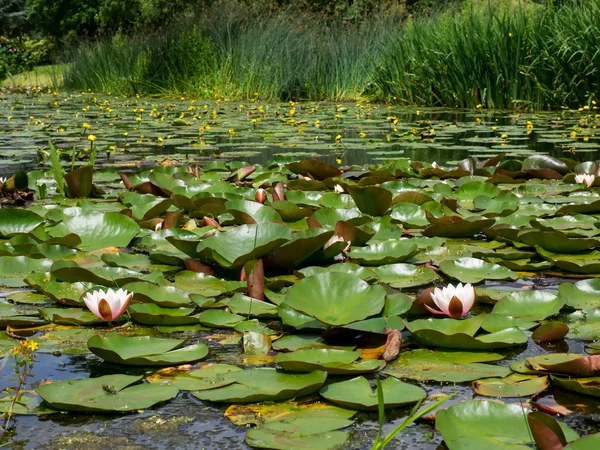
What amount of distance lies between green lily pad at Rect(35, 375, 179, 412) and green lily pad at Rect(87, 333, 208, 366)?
74 mm

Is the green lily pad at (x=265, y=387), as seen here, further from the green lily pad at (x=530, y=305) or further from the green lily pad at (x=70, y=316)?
the green lily pad at (x=530, y=305)

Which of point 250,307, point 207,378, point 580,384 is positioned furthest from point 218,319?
point 580,384

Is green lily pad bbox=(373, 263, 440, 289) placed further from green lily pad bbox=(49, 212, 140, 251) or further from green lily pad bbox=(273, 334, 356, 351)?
green lily pad bbox=(49, 212, 140, 251)

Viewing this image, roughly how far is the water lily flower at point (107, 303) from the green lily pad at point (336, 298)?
0.36 m

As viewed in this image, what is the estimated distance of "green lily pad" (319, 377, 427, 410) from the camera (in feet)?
3.80

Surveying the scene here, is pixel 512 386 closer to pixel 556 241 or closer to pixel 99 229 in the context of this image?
pixel 556 241

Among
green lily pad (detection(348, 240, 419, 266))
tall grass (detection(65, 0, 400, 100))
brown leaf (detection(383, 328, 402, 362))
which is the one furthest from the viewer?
tall grass (detection(65, 0, 400, 100))

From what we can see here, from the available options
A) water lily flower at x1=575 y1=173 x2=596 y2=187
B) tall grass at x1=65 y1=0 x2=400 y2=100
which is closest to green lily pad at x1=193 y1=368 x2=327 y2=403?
water lily flower at x1=575 y1=173 x2=596 y2=187

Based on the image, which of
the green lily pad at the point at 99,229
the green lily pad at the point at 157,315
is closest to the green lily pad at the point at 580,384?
the green lily pad at the point at 157,315

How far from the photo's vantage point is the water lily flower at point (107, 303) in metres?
1.56

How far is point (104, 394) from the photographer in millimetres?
1216

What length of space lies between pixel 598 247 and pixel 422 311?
2.89 ft

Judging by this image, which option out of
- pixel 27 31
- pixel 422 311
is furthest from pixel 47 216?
pixel 27 31

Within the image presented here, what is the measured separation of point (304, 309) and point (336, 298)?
91mm
